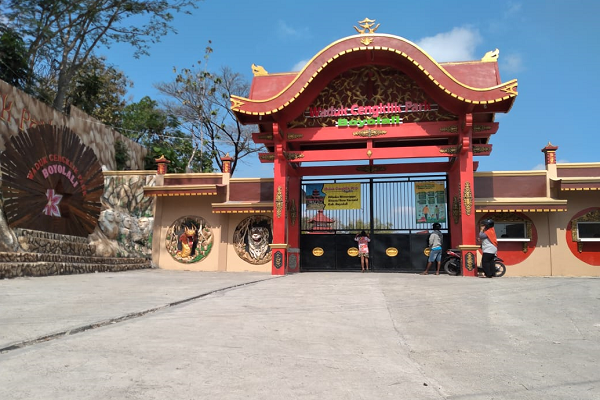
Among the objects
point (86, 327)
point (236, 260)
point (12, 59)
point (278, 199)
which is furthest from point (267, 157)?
point (12, 59)

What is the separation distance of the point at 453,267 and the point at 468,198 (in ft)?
5.96

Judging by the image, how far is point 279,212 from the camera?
12594 mm

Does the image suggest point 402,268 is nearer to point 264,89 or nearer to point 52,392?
point 264,89

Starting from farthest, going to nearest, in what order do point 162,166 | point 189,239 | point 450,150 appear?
point 162,166 < point 189,239 < point 450,150

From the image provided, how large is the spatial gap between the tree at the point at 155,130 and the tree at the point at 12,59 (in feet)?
27.5

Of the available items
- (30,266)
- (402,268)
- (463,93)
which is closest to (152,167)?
(30,266)

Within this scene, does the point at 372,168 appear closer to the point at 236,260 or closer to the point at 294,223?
the point at 294,223

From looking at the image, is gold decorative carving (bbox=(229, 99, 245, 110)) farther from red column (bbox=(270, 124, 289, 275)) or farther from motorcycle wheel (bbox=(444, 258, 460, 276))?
motorcycle wheel (bbox=(444, 258, 460, 276))

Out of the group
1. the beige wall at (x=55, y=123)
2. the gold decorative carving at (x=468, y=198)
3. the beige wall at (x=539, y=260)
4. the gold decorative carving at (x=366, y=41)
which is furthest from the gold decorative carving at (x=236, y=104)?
the beige wall at (x=539, y=260)

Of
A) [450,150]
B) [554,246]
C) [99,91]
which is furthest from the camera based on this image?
[99,91]

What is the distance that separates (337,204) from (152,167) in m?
10.3

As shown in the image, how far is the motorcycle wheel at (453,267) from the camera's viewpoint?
39.0ft

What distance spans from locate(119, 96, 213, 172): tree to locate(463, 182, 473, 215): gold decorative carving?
1730 cm

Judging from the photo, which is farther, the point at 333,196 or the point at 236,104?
the point at 333,196
